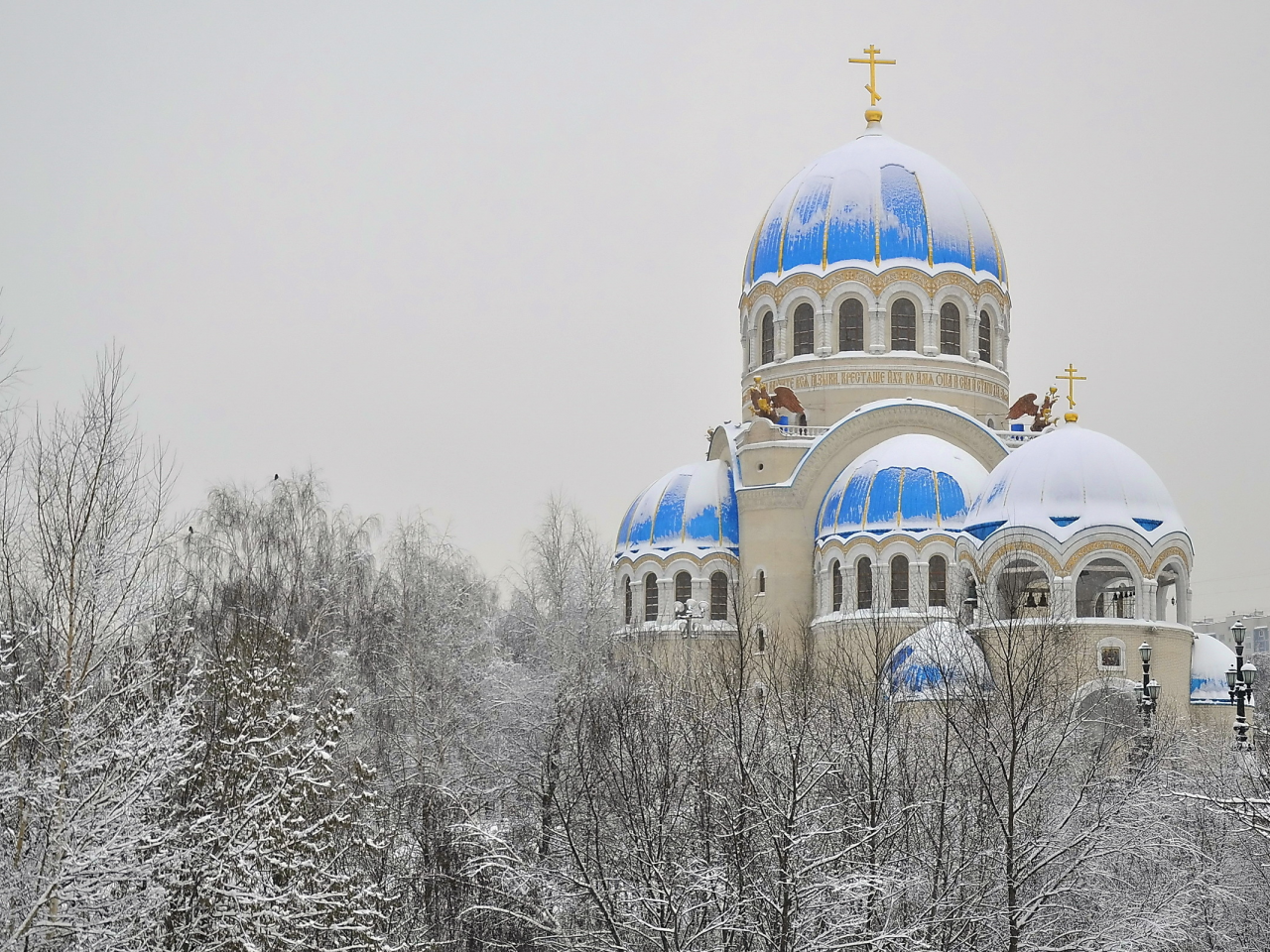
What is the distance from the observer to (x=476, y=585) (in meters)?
50.2

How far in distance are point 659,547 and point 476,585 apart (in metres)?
14.7

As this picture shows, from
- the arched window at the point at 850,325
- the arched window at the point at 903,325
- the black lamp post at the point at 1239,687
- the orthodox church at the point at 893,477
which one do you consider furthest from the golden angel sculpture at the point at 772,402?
the black lamp post at the point at 1239,687

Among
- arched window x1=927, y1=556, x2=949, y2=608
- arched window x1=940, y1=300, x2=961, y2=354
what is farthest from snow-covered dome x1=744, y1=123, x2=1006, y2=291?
arched window x1=927, y1=556, x2=949, y2=608

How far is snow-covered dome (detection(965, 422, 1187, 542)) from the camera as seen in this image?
27.7 m

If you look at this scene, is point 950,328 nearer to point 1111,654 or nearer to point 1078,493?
point 1078,493

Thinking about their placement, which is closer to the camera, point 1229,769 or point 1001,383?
point 1229,769

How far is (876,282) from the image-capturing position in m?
36.1

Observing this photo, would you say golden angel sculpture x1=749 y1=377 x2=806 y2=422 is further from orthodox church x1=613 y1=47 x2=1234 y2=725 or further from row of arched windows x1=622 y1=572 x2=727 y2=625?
row of arched windows x1=622 y1=572 x2=727 y2=625

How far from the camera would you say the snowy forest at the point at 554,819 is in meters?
11.4

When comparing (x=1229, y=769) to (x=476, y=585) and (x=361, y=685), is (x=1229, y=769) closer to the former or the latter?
(x=361, y=685)

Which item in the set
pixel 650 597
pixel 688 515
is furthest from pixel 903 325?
pixel 650 597

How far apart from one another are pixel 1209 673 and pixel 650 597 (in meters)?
12.5

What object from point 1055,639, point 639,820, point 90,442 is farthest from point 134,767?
point 1055,639

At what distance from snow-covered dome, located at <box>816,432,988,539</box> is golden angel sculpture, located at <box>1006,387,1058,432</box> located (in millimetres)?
4352
